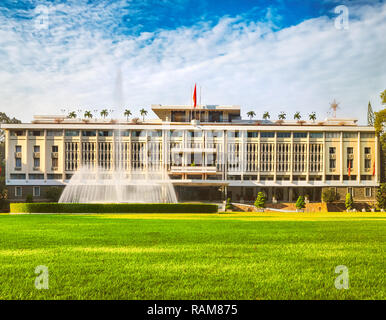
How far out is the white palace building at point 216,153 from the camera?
212 feet

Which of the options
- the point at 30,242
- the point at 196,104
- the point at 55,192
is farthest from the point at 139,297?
the point at 196,104

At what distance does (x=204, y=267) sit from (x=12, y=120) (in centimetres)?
7629

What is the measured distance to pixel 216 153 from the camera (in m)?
64.8

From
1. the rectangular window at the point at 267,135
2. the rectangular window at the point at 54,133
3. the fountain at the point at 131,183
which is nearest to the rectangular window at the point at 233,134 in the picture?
the rectangular window at the point at 267,135

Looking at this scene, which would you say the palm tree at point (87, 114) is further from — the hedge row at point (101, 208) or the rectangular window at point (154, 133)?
the hedge row at point (101, 208)

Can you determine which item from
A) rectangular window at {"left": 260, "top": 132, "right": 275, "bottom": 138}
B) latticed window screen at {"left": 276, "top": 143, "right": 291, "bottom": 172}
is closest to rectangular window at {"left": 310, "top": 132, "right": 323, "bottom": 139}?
latticed window screen at {"left": 276, "top": 143, "right": 291, "bottom": 172}

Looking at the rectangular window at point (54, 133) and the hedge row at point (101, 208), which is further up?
the rectangular window at point (54, 133)

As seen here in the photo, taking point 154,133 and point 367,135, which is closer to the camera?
point 367,135

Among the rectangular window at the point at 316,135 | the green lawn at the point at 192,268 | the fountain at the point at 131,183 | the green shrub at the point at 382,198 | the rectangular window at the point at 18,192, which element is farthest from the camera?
the rectangular window at the point at 316,135

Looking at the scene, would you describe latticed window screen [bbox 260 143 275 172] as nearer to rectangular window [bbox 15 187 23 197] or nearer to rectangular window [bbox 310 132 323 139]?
rectangular window [bbox 310 132 323 139]

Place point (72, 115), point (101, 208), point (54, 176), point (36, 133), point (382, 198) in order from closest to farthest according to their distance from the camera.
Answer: point (101, 208)
point (382, 198)
point (54, 176)
point (36, 133)
point (72, 115)

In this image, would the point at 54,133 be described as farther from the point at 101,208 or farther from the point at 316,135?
the point at 316,135

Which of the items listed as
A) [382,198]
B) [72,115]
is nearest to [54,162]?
[72,115]
